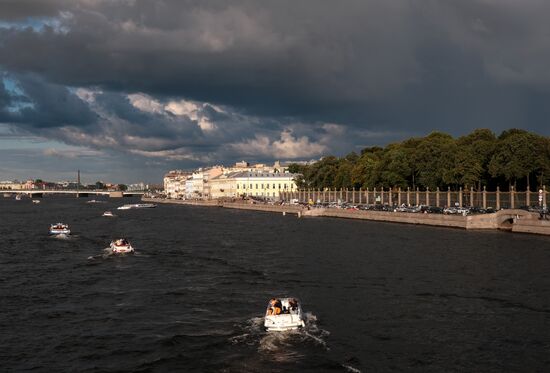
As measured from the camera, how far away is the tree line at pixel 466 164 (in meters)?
98.2

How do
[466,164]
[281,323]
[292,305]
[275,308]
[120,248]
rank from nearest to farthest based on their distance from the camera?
[281,323], [275,308], [292,305], [120,248], [466,164]

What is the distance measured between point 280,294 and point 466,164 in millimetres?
74769

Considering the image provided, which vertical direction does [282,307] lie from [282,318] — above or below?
above

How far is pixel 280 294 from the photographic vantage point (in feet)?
127

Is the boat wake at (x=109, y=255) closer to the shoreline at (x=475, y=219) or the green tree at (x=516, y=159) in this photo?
the shoreline at (x=475, y=219)

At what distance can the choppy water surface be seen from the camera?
26.1 m

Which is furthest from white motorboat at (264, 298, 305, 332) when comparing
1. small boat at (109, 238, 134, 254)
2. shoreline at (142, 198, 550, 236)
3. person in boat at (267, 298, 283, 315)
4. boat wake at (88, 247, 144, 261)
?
shoreline at (142, 198, 550, 236)

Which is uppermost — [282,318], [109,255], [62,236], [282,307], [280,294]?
[62,236]

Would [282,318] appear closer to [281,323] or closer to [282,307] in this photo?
[281,323]

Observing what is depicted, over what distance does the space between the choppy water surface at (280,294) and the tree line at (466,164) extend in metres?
37.3

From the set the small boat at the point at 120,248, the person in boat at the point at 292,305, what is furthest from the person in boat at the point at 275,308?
the small boat at the point at 120,248

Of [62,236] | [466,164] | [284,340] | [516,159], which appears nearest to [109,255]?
[62,236]

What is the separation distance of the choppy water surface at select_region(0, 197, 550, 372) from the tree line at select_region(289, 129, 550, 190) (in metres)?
37.3

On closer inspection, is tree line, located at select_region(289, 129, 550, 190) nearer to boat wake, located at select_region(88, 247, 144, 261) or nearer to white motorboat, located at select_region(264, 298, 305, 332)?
boat wake, located at select_region(88, 247, 144, 261)
